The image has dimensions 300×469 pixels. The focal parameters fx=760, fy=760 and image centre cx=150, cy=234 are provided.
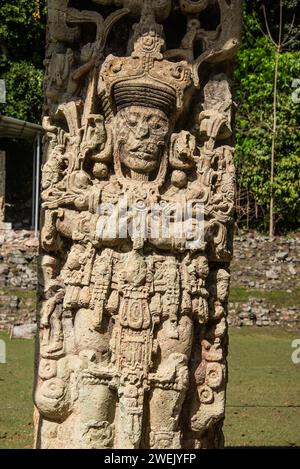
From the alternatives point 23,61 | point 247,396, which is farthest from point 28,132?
point 247,396

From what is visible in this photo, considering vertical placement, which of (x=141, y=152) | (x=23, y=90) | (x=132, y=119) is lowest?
(x=141, y=152)

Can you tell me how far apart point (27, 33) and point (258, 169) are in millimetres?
10687

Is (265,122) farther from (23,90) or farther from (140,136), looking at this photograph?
(140,136)

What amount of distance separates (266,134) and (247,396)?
14.3m

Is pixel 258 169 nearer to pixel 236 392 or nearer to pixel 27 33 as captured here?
pixel 27 33

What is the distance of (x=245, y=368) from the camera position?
12.8 meters

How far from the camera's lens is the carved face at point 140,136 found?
5652 millimetres

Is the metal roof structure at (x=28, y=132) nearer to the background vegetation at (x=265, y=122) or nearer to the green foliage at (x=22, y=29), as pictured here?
the green foliage at (x=22, y=29)

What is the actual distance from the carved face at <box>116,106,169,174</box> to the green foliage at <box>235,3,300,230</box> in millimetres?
18142

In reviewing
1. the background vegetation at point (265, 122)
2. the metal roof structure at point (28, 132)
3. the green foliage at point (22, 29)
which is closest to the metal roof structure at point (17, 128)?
the metal roof structure at point (28, 132)

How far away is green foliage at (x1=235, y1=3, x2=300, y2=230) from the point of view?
2358 cm

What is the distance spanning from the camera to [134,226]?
555cm

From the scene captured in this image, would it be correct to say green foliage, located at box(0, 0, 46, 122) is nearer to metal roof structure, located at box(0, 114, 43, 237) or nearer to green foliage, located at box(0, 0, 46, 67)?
green foliage, located at box(0, 0, 46, 67)

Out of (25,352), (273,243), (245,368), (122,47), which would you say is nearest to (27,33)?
(273,243)
